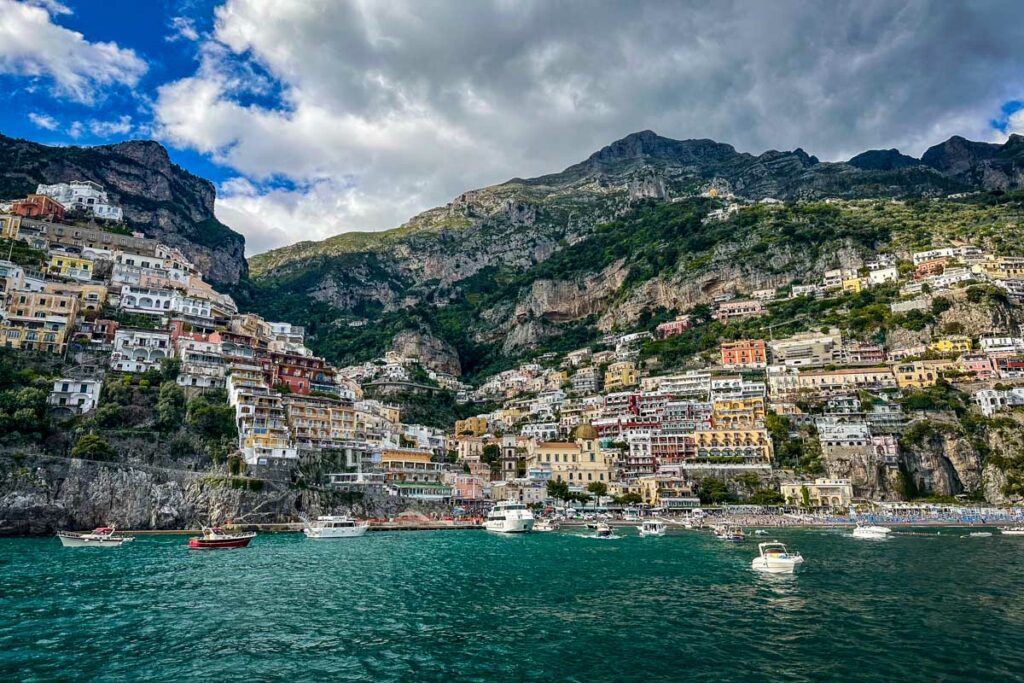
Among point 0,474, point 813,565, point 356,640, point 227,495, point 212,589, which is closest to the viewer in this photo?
point 356,640

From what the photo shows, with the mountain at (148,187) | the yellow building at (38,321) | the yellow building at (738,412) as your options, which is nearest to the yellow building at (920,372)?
the yellow building at (738,412)

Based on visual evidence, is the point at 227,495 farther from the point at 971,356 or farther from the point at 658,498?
the point at 971,356

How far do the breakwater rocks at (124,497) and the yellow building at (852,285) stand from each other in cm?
9687

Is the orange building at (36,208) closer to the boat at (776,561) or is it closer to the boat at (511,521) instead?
the boat at (511,521)

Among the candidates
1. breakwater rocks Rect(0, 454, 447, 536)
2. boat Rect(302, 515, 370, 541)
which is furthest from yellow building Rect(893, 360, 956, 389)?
breakwater rocks Rect(0, 454, 447, 536)

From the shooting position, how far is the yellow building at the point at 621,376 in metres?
107

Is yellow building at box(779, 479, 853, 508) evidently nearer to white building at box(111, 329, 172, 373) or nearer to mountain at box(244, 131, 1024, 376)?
mountain at box(244, 131, 1024, 376)

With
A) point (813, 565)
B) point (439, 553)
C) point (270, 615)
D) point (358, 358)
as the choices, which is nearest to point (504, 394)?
point (358, 358)

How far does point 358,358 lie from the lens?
134m

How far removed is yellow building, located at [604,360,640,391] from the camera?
10660cm

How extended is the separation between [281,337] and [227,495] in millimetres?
46152

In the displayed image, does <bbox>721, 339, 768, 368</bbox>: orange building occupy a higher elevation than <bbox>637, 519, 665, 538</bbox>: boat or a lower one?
higher

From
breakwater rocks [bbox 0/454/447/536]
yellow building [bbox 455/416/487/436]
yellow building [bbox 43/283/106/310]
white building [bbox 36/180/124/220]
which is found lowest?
breakwater rocks [bbox 0/454/447/536]

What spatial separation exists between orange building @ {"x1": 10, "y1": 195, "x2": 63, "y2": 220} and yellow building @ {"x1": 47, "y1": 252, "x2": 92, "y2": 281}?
1389cm
